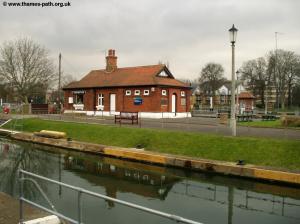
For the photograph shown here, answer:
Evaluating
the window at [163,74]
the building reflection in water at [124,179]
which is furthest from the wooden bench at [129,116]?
the window at [163,74]

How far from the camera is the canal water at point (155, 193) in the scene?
34.0ft

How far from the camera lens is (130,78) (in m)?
37.5

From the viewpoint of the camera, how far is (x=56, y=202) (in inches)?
445

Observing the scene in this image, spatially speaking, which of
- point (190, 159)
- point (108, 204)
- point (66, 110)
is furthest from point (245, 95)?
point (108, 204)

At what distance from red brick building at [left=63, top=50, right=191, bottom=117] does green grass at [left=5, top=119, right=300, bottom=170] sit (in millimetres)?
9860

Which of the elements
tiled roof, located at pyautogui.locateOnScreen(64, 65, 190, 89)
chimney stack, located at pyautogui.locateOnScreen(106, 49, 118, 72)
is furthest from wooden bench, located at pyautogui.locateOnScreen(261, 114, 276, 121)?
chimney stack, located at pyautogui.locateOnScreen(106, 49, 118, 72)

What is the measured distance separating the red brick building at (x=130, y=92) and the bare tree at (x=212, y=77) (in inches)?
1904

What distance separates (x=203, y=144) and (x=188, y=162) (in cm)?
231

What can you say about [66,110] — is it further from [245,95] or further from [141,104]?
[245,95]

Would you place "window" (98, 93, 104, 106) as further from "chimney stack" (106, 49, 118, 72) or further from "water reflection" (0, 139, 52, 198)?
"water reflection" (0, 139, 52, 198)

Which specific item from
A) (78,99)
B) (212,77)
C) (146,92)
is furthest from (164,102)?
(212,77)

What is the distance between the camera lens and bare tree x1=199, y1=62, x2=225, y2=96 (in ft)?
284

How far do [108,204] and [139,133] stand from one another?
1105 centimetres

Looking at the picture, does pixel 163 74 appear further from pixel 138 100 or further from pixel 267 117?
pixel 267 117
